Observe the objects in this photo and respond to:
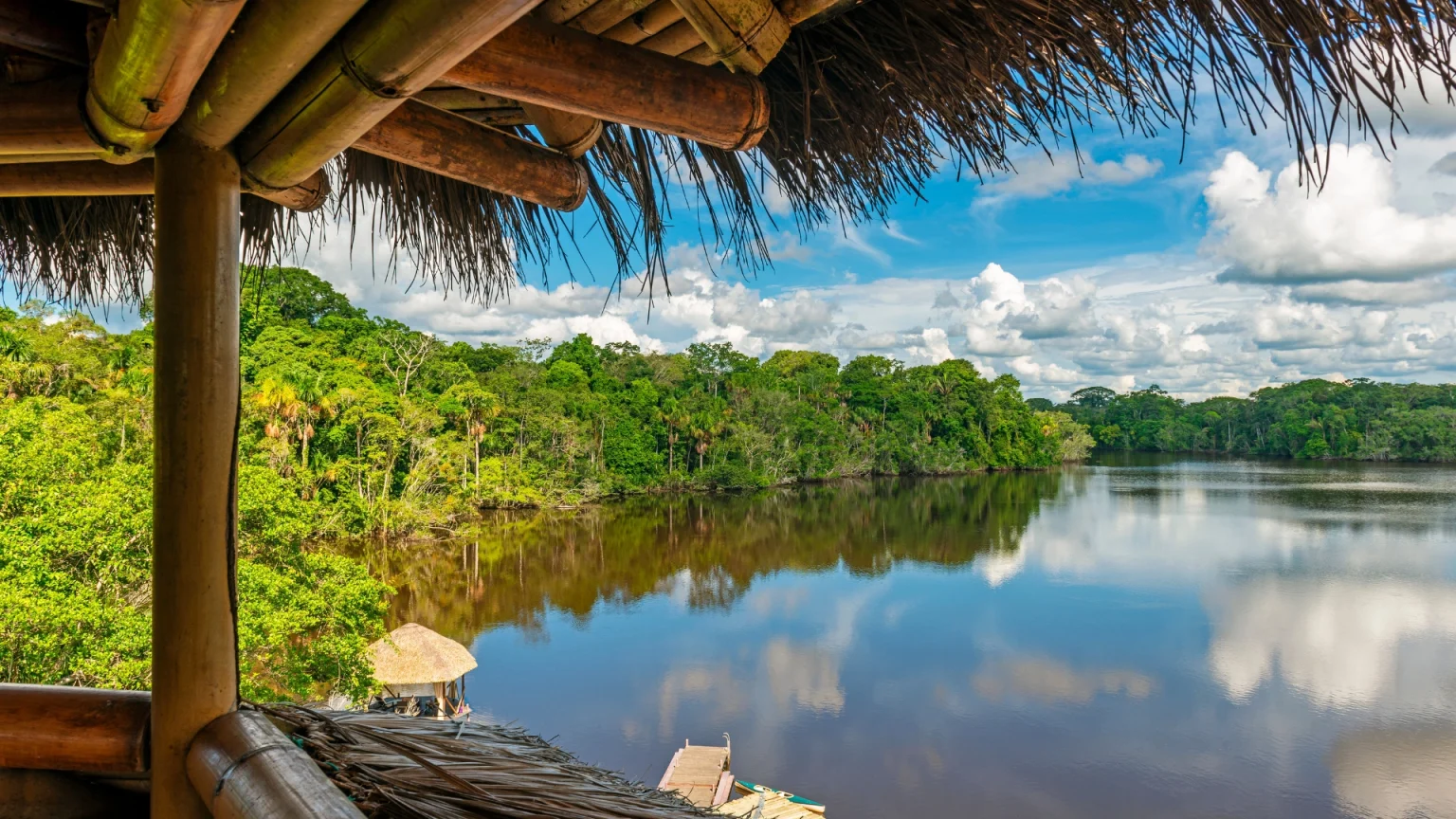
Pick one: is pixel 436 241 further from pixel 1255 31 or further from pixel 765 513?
pixel 765 513

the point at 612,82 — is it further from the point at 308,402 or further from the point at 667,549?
the point at 667,549

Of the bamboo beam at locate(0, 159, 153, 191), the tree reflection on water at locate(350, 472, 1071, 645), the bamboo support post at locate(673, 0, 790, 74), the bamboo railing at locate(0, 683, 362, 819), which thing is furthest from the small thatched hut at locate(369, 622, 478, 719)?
the bamboo support post at locate(673, 0, 790, 74)

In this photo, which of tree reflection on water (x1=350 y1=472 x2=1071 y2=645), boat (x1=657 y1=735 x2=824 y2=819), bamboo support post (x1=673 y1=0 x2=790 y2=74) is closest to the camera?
bamboo support post (x1=673 y1=0 x2=790 y2=74)

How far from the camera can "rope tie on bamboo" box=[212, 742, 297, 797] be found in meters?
0.78

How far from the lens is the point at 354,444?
1639cm

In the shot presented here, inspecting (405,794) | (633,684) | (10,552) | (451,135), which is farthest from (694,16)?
(633,684)

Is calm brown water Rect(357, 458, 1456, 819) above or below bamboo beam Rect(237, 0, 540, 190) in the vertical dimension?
below

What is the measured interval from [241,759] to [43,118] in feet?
2.56

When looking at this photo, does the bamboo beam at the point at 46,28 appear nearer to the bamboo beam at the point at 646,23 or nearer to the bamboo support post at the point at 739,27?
the bamboo beam at the point at 646,23

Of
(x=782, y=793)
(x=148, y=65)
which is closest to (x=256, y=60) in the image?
(x=148, y=65)

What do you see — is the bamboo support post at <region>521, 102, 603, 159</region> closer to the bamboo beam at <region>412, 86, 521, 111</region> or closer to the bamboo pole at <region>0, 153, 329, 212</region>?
the bamboo beam at <region>412, 86, 521, 111</region>

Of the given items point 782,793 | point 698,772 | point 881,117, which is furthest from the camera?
point 698,772

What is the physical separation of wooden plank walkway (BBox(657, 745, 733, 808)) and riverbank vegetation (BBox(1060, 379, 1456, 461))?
49008 mm

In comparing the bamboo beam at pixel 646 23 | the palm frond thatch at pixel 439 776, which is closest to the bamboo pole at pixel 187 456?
the palm frond thatch at pixel 439 776
